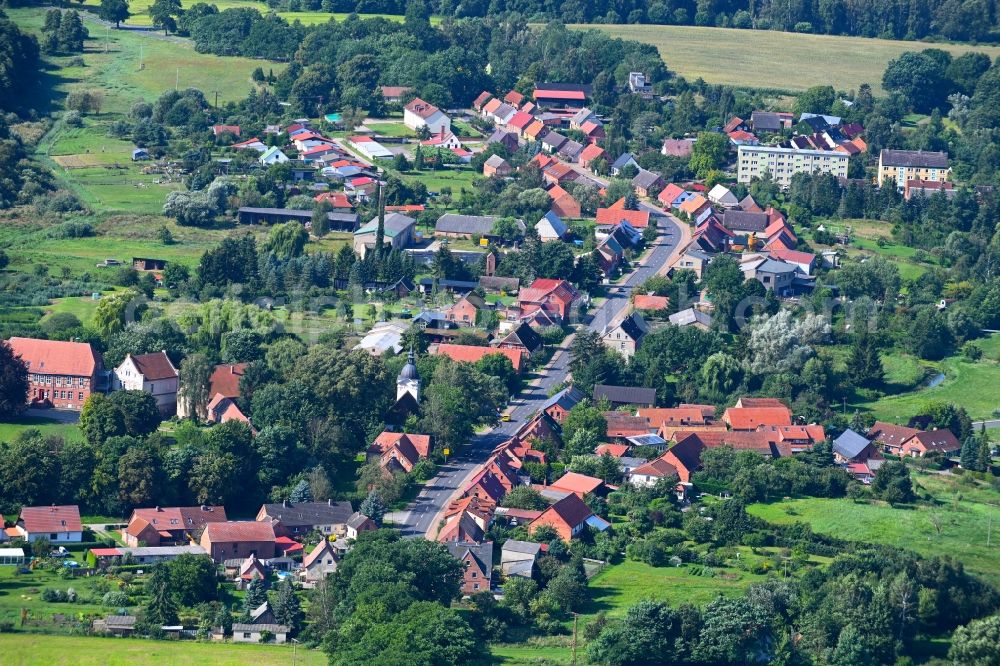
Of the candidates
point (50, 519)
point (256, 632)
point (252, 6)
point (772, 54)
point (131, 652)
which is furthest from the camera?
point (252, 6)

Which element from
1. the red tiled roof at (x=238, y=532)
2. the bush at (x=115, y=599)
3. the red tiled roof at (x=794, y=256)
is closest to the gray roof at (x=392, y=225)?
the red tiled roof at (x=794, y=256)

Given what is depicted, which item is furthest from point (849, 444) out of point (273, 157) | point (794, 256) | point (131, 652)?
point (273, 157)

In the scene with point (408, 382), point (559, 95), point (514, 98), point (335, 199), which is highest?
point (559, 95)

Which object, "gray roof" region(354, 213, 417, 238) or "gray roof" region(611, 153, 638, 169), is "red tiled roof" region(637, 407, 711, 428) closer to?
"gray roof" region(354, 213, 417, 238)

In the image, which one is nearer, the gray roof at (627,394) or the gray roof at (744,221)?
the gray roof at (627,394)

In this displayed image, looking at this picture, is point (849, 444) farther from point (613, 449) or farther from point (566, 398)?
point (566, 398)

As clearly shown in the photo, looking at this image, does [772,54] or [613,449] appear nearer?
[613,449]

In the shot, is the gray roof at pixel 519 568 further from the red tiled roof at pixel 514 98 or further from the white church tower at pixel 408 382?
the red tiled roof at pixel 514 98

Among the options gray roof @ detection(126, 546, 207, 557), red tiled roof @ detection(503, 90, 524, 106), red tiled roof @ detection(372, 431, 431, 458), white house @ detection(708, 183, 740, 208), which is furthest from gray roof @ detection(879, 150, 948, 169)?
gray roof @ detection(126, 546, 207, 557)
